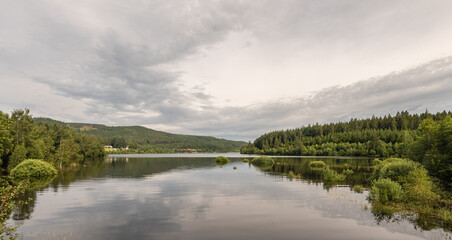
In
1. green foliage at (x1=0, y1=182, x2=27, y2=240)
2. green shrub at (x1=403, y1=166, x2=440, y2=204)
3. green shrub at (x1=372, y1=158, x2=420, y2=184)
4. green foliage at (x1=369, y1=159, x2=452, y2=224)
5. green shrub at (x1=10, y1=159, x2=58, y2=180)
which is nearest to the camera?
green foliage at (x1=0, y1=182, x2=27, y2=240)

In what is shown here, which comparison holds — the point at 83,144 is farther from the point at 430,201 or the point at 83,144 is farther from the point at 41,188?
the point at 430,201

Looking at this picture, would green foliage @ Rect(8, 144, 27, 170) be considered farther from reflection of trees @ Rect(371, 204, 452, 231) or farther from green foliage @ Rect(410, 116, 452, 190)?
green foliage @ Rect(410, 116, 452, 190)

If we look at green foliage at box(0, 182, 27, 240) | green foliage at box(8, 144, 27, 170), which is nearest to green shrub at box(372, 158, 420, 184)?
green foliage at box(0, 182, 27, 240)

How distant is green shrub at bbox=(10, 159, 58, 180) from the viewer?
56906mm

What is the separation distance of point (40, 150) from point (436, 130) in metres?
101

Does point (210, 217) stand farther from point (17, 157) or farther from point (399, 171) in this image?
point (17, 157)

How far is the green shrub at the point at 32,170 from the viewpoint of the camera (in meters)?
56.9

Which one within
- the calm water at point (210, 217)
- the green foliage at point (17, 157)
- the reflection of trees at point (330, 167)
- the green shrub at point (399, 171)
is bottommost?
the reflection of trees at point (330, 167)

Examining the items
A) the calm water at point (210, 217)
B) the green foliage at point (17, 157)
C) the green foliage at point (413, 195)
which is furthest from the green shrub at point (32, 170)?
the green foliage at point (413, 195)

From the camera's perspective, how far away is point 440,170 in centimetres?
3916

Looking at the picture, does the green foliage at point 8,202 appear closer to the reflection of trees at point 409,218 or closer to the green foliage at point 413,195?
the reflection of trees at point 409,218

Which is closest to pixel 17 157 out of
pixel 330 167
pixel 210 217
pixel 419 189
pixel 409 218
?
pixel 210 217

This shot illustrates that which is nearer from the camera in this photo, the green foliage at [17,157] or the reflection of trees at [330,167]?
the reflection of trees at [330,167]

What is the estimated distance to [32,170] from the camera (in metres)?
58.7
